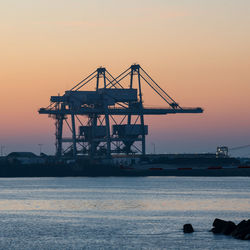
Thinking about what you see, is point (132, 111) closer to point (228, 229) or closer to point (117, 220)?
point (117, 220)

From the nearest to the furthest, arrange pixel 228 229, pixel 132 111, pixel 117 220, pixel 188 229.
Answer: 1. pixel 228 229
2. pixel 188 229
3. pixel 117 220
4. pixel 132 111

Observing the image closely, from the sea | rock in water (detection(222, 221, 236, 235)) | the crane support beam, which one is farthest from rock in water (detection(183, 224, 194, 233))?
the crane support beam

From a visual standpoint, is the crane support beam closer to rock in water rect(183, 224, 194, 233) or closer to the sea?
the sea

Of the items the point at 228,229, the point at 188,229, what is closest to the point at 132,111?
the point at 188,229

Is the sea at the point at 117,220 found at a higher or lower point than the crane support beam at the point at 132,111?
lower

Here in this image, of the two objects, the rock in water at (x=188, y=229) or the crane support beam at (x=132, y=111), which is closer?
the rock in water at (x=188, y=229)

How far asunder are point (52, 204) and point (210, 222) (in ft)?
92.7

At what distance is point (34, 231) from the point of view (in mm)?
64688

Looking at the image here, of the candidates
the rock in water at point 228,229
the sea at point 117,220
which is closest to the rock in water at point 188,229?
the sea at point 117,220

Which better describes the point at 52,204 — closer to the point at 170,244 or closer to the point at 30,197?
the point at 30,197

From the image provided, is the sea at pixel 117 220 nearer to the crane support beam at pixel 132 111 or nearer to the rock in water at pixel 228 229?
the rock in water at pixel 228 229

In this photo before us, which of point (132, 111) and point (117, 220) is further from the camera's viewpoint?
point (132, 111)

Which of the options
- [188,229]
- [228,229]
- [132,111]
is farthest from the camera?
[132,111]

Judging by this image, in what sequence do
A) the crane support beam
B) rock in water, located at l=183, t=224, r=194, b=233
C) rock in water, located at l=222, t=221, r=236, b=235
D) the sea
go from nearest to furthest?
the sea, rock in water, located at l=222, t=221, r=236, b=235, rock in water, located at l=183, t=224, r=194, b=233, the crane support beam
